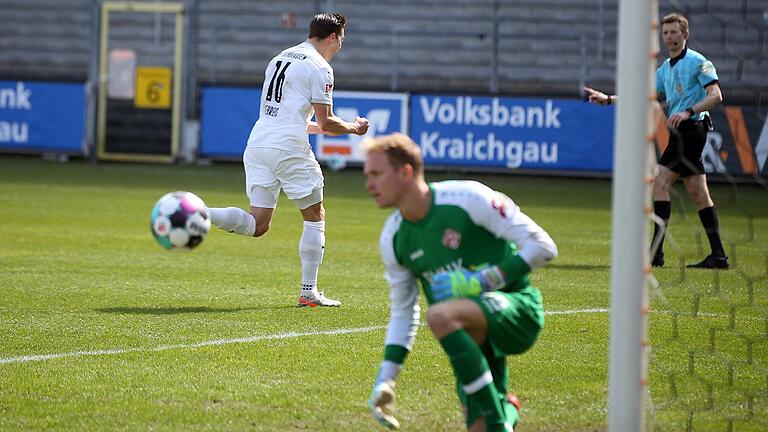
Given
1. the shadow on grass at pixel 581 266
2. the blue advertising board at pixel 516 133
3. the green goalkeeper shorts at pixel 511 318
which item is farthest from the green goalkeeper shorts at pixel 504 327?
the blue advertising board at pixel 516 133

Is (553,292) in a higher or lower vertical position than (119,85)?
lower

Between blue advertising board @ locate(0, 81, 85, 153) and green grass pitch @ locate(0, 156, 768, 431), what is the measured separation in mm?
9471

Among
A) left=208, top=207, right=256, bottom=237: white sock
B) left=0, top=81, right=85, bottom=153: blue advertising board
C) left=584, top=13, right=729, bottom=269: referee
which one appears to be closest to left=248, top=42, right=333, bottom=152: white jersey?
left=208, top=207, right=256, bottom=237: white sock

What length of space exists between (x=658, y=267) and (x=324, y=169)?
11.8 meters

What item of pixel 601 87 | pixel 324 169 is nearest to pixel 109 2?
pixel 324 169

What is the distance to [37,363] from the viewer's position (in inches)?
235

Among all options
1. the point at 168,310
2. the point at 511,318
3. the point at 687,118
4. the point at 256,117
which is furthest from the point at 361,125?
the point at 256,117

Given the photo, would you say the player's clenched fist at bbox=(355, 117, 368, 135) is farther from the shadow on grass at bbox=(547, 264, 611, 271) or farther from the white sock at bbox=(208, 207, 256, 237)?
the shadow on grass at bbox=(547, 264, 611, 271)

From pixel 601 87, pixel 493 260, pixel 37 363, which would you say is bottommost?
pixel 37 363

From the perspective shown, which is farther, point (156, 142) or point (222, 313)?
point (156, 142)

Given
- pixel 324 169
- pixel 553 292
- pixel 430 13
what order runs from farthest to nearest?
pixel 430 13, pixel 324 169, pixel 553 292

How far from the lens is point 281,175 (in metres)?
A: 8.09

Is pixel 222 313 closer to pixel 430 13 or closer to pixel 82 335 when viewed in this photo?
pixel 82 335

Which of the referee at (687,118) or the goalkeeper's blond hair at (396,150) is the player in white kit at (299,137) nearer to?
the referee at (687,118)
